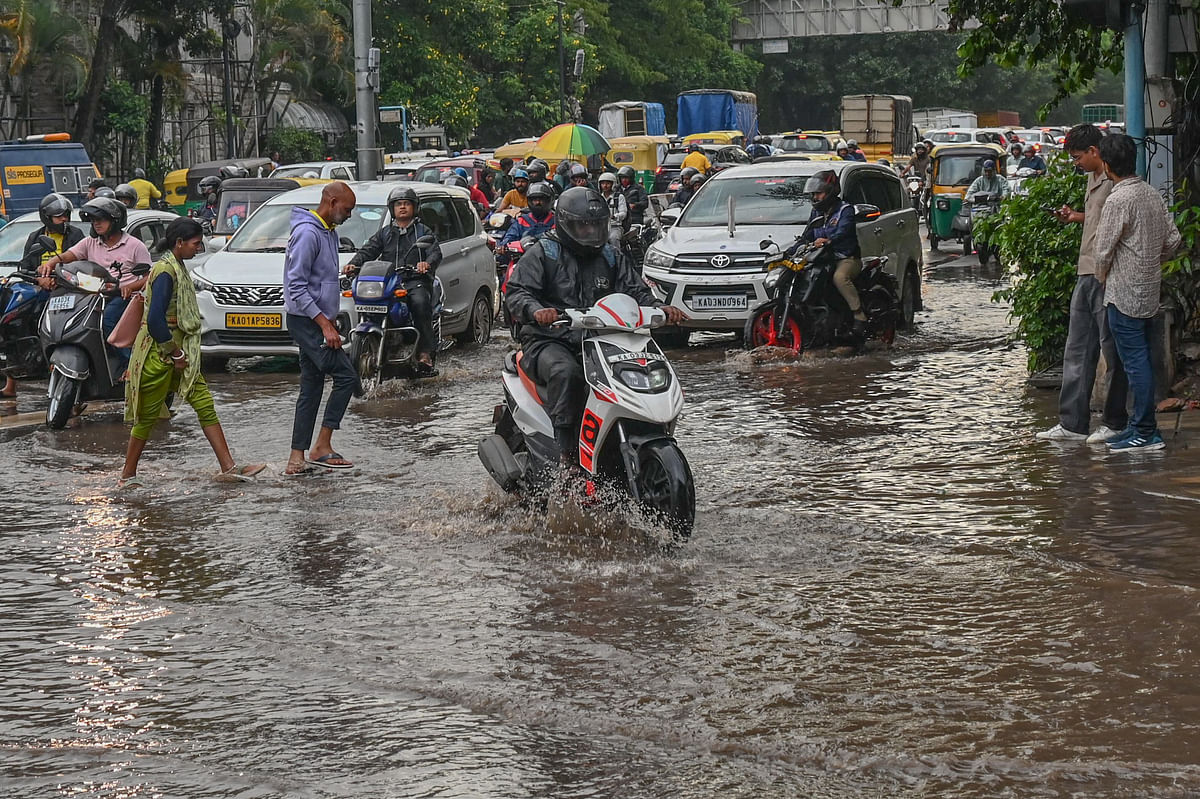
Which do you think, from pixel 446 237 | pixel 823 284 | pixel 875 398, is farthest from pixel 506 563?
pixel 446 237

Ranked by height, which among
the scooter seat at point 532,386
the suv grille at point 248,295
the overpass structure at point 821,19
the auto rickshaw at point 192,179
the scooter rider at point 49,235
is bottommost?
the scooter seat at point 532,386

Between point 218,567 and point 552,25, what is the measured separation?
50.8 meters

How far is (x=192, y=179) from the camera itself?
33250mm

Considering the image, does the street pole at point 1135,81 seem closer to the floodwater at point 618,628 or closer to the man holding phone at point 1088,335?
the man holding phone at point 1088,335

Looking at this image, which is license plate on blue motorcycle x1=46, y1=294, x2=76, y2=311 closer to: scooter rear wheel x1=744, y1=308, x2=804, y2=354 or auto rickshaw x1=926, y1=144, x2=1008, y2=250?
scooter rear wheel x1=744, y1=308, x2=804, y2=354

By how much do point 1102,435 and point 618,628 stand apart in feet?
14.7

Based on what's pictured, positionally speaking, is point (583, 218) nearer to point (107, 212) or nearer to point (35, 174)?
point (107, 212)

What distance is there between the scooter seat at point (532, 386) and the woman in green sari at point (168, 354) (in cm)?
213

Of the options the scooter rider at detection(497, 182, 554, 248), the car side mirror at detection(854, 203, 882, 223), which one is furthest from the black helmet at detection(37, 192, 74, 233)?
the car side mirror at detection(854, 203, 882, 223)

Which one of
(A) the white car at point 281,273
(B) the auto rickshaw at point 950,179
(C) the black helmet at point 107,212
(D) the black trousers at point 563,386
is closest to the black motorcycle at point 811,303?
(A) the white car at point 281,273

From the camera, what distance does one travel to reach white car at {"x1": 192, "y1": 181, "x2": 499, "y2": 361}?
14.1m

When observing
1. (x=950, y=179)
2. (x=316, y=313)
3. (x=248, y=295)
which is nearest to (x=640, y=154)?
(x=950, y=179)

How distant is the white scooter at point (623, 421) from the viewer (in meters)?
7.25

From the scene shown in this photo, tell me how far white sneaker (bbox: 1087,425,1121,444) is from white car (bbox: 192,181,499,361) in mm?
6048
